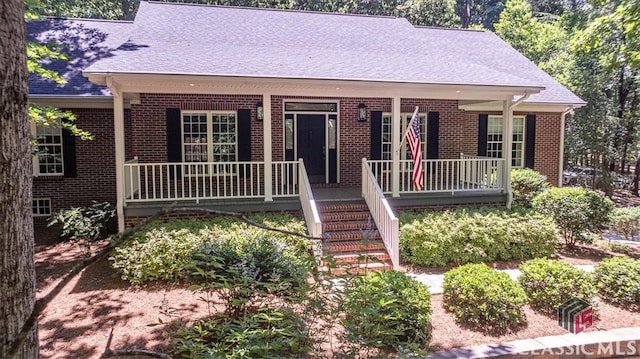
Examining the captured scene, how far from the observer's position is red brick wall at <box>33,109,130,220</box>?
1083 centimetres

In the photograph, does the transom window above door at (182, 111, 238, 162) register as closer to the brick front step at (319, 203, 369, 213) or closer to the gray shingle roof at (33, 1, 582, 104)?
the gray shingle roof at (33, 1, 582, 104)

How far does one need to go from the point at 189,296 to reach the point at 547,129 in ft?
40.7

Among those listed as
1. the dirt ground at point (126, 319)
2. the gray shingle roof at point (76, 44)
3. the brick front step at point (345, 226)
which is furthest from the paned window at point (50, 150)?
the brick front step at point (345, 226)

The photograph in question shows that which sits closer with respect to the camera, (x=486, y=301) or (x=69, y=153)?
(x=486, y=301)

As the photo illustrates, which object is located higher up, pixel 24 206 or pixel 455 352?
pixel 24 206

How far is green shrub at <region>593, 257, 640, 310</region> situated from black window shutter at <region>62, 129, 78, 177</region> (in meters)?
12.0

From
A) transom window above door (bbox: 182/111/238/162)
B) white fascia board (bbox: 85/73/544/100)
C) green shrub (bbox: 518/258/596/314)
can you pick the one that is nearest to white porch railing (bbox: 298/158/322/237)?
white fascia board (bbox: 85/73/544/100)

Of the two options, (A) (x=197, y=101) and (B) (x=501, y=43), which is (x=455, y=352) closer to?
(A) (x=197, y=101)

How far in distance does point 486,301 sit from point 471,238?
10.1ft

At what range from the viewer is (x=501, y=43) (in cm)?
1489

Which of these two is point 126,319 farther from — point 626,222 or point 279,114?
point 626,222

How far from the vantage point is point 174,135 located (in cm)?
1021

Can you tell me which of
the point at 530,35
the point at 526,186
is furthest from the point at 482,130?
the point at 530,35

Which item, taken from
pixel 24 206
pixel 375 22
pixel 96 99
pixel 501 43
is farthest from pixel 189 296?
pixel 501 43
